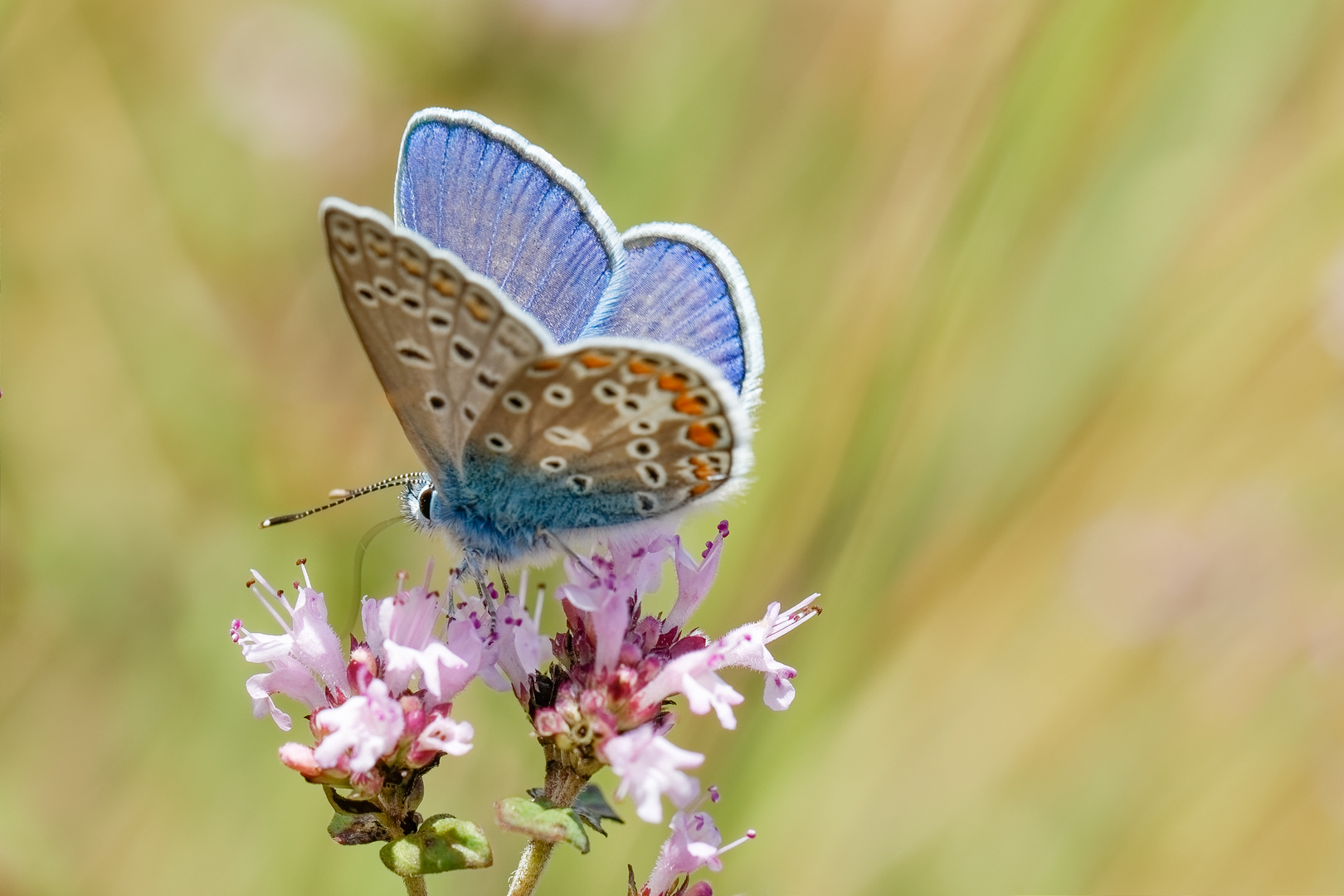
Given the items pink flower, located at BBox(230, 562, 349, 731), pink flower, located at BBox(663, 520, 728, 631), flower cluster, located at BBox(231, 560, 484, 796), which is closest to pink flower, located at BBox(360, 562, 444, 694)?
flower cluster, located at BBox(231, 560, 484, 796)

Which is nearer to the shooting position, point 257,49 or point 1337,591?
point 1337,591

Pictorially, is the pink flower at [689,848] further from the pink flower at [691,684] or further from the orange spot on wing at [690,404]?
the orange spot on wing at [690,404]

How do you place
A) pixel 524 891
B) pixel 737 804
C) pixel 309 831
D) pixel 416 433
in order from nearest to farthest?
pixel 524 891
pixel 416 433
pixel 737 804
pixel 309 831

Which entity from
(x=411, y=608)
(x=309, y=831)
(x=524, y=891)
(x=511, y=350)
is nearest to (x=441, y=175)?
(x=511, y=350)

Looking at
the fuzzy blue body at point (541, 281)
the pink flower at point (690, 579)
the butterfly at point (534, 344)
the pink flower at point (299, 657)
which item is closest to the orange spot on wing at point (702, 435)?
the butterfly at point (534, 344)

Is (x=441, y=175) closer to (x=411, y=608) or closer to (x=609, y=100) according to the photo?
(x=411, y=608)

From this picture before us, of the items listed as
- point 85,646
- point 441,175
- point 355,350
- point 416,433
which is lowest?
point 85,646

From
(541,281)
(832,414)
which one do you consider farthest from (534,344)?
(832,414)
